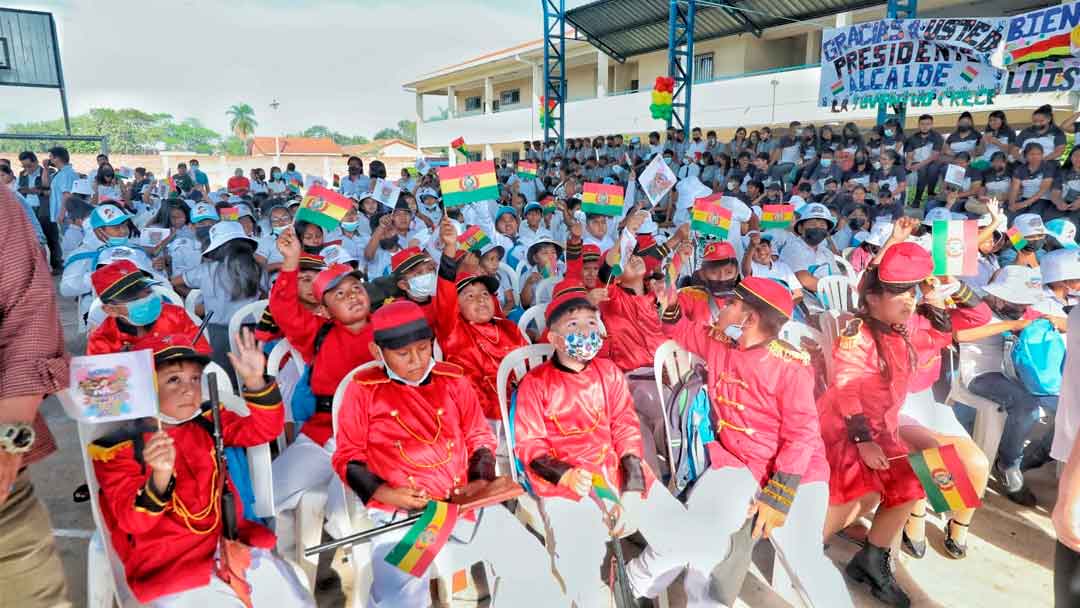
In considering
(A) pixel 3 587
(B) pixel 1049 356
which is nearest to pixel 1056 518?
(B) pixel 1049 356

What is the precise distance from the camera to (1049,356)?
3480 mm

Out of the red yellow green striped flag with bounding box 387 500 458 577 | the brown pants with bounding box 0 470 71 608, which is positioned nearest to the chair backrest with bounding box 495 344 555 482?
the red yellow green striped flag with bounding box 387 500 458 577

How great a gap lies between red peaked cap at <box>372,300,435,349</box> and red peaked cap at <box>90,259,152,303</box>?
6.26 ft

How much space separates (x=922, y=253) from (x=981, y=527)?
1.63 m

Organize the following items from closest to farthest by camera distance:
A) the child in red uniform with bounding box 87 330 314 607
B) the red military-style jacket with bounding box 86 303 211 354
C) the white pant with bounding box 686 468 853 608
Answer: the child in red uniform with bounding box 87 330 314 607
the white pant with bounding box 686 468 853 608
the red military-style jacket with bounding box 86 303 211 354

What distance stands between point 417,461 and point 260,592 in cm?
70

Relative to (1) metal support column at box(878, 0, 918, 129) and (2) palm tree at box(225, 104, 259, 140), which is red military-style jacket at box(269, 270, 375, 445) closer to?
(1) metal support column at box(878, 0, 918, 129)

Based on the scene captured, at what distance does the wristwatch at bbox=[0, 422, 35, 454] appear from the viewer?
1.47m

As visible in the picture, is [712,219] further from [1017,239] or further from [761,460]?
[1017,239]

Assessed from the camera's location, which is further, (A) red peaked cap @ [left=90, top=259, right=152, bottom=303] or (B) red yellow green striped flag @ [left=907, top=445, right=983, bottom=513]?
(A) red peaked cap @ [left=90, top=259, right=152, bottom=303]

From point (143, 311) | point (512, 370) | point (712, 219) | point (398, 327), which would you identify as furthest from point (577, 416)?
point (143, 311)

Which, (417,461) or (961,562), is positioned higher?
(417,461)

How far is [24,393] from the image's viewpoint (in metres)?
1.52

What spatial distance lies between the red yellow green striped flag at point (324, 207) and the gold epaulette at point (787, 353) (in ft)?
8.54
